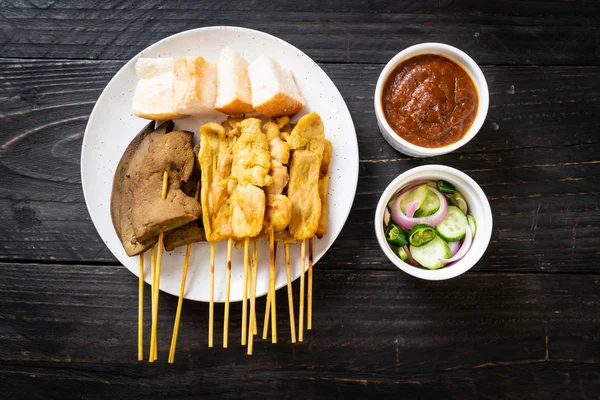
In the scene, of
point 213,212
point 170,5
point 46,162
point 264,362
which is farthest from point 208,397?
point 170,5

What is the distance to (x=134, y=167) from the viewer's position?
8.42ft

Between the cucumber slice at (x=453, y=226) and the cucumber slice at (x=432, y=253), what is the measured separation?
46 millimetres

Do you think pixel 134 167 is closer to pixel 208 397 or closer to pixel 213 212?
pixel 213 212

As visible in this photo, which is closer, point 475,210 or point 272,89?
point 272,89

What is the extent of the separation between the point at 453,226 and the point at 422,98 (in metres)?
0.74

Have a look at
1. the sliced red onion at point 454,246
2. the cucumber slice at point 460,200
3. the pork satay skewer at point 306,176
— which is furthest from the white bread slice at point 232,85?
the sliced red onion at point 454,246

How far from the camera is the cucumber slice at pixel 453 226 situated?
265cm

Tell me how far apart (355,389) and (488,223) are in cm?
139

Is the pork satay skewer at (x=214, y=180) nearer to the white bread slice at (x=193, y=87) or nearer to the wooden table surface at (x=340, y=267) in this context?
the white bread slice at (x=193, y=87)

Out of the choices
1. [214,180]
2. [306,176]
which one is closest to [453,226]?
[306,176]

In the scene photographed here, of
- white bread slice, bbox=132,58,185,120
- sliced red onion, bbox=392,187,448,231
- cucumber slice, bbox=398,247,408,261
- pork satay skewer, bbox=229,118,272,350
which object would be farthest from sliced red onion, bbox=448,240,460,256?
white bread slice, bbox=132,58,185,120

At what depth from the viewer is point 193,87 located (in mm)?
2516

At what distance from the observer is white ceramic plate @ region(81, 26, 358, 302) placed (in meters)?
2.70

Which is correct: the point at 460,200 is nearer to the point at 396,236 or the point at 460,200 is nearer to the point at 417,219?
the point at 417,219
